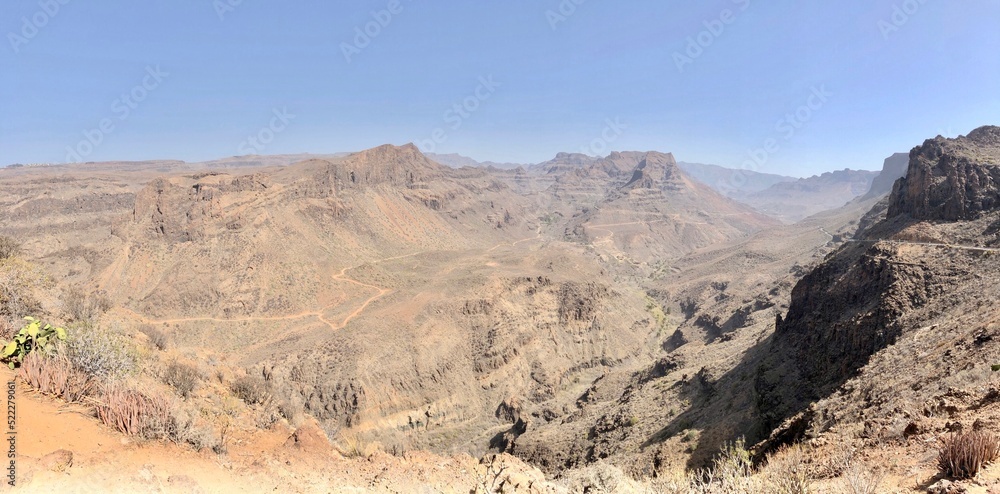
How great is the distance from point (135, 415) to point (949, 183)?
152ft

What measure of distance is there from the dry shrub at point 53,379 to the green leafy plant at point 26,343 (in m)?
0.42

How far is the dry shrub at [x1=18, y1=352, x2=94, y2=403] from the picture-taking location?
26.6ft

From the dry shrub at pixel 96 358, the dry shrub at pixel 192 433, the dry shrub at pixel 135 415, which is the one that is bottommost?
the dry shrub at pixel 192 433

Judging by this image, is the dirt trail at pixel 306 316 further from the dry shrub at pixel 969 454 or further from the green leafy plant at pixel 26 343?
the dry shrub at pixel 969 454

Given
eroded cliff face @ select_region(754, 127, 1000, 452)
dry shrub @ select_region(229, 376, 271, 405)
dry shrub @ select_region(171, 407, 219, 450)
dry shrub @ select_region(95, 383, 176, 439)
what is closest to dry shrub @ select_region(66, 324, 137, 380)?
dry shrub @ select_region(95, 383, 176, 439)

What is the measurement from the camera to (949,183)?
1275 inches

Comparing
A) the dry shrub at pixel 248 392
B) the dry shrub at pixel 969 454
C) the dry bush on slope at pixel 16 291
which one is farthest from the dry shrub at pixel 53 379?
the dry shrub at pixel 969 454

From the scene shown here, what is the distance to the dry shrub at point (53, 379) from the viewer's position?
8109 millimetres

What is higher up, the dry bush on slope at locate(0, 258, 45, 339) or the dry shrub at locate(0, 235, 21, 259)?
the dry shrub at locate(0, 235, 21, 259)

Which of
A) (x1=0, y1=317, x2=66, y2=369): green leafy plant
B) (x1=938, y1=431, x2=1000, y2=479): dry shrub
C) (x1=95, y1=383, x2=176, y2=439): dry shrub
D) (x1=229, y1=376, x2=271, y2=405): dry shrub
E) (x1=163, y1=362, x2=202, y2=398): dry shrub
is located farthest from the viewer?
(x1=229, y1=376, x2=271, y2=405): dry shrub

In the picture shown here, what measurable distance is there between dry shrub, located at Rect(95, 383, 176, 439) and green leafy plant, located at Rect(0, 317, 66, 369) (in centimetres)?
220

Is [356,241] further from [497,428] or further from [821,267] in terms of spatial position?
[821,267]

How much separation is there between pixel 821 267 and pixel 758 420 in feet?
58.0

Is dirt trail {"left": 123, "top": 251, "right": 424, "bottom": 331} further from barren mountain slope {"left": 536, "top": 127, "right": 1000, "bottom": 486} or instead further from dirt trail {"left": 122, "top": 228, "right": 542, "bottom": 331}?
barren mountain slope {"left": 536, "top": 127, "right": 1000, "bottom": 486}
